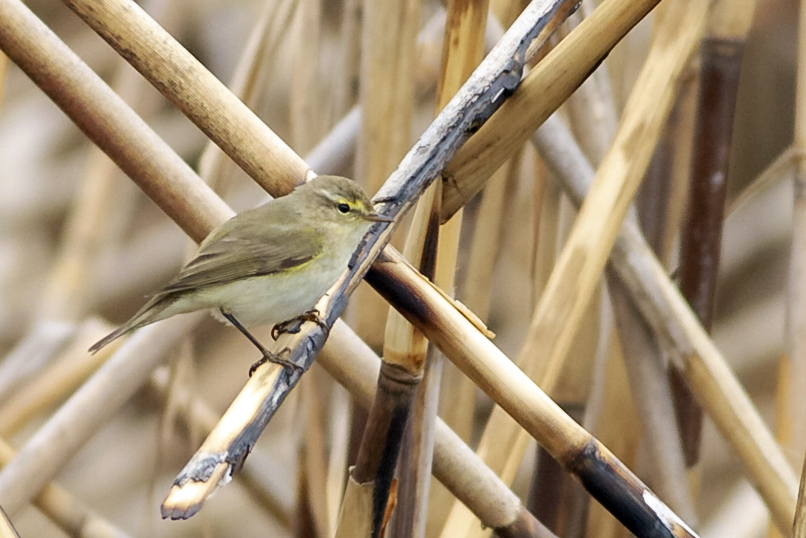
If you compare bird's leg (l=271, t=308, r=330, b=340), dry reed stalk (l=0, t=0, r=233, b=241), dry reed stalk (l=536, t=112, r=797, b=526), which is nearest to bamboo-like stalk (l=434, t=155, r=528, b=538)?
dry reed stalk (l=536, t=112, r=797, b=526)

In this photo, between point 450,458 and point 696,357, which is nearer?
point 450,458

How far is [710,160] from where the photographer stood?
69.0 inches

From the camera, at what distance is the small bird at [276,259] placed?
4.30ft

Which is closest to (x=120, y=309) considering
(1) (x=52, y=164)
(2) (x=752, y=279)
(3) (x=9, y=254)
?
(3) (x=9, y=254)

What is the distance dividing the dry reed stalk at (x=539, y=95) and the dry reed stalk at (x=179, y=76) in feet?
0.85

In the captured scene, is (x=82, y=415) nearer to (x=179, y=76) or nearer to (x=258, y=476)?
(x=258, y=476)

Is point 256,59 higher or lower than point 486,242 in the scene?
higher

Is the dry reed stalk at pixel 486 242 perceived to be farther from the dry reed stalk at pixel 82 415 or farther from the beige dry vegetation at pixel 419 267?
the dry reed stalk at pixel 82 415

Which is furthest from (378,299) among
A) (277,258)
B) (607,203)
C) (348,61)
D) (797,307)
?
(797,307)

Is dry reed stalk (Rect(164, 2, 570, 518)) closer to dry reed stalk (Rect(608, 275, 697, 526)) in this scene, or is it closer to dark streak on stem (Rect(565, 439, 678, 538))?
dark streak on stem (Rect(565, 439, 678, 538))

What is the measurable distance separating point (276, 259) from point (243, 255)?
0.20ft

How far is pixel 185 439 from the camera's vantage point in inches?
85.9

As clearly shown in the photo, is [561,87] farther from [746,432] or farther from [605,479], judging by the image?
[746,432]

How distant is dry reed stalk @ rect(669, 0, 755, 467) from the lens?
1.72 m
